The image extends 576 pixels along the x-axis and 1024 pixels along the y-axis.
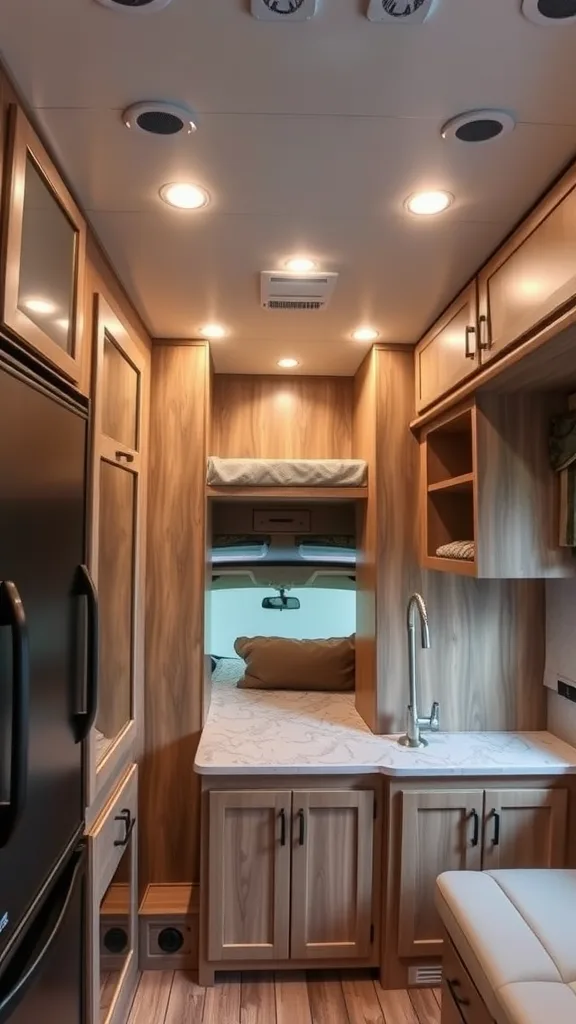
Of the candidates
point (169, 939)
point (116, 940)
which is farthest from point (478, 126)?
point (169, 939)

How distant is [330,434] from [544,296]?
1619 millimetres

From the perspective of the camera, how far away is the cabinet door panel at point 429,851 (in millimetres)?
2121

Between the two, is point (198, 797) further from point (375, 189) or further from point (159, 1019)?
point (375, 189)

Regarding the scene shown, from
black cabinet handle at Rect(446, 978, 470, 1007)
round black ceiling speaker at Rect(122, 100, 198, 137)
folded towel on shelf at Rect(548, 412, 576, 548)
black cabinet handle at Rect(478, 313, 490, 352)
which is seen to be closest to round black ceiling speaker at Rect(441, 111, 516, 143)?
round black ceiling speaker at Rect(122, 100, 198, 137)

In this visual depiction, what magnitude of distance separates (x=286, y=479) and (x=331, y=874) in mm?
1490

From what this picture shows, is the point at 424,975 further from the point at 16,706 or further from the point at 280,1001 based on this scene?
the point at 16,706

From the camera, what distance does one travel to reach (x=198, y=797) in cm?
244

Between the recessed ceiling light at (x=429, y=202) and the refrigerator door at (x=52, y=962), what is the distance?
178 centimetres

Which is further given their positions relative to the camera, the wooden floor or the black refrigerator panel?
the wooden floor

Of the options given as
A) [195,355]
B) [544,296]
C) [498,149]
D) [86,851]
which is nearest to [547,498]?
[544,296]

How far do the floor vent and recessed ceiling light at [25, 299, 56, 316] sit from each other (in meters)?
2.40

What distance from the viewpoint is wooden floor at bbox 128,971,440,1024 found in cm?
203

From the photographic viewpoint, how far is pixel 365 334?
97.8 inches

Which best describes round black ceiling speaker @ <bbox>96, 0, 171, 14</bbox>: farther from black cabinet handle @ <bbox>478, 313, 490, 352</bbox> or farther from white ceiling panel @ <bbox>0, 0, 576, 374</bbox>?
black cabinet handle @ <bbox>478, 313, 490, 352</bbox>
